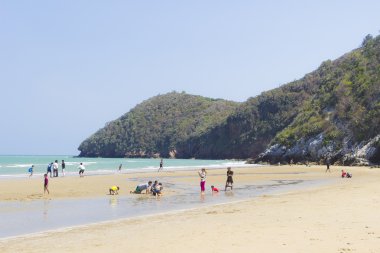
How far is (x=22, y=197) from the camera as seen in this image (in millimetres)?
24219

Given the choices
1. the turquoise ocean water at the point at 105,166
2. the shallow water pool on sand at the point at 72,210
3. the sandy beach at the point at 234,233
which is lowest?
the shallow water pool on sand at the point at 72,210

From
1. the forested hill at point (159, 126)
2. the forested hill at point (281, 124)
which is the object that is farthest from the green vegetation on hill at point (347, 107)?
the forested hill at point (159, 126)

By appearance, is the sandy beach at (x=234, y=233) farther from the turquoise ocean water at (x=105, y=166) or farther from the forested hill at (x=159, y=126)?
the forested hill at (x=159, y=126)

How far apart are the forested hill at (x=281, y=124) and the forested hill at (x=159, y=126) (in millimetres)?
403

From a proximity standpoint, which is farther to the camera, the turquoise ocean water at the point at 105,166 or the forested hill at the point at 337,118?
the forested hill at the point at 337,118

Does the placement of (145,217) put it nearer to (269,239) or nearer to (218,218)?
(218,218)

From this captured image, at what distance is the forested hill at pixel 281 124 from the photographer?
62.1m

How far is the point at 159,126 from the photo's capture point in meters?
182

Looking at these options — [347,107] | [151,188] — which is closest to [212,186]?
[151,188]

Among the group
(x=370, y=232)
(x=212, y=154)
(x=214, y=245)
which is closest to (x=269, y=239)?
(x=214, y=245)

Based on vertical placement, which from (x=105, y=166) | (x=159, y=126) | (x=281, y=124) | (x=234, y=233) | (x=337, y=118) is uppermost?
(x=159, y=126)

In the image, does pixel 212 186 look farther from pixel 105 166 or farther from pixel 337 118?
pixel 105 166

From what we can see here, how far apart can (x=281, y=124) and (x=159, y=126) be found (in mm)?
74348

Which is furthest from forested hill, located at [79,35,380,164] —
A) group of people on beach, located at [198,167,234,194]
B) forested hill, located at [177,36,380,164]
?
group of people on beach, located at [198,167,234,194]
